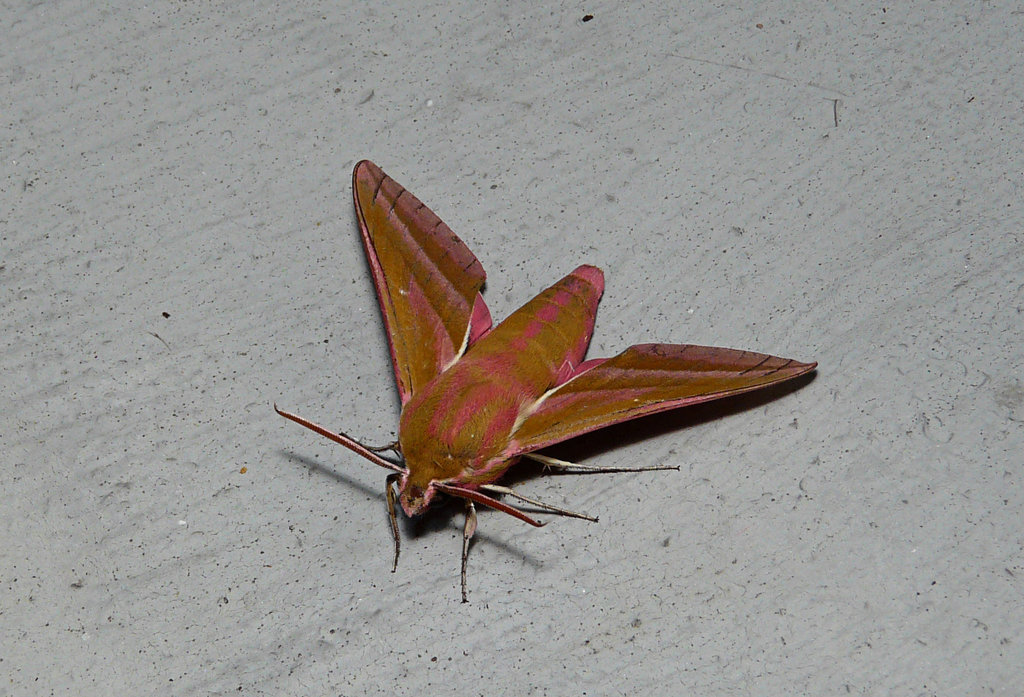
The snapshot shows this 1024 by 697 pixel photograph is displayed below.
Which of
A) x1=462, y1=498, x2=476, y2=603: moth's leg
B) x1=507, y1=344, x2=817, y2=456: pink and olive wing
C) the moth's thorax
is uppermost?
the moth's thorax

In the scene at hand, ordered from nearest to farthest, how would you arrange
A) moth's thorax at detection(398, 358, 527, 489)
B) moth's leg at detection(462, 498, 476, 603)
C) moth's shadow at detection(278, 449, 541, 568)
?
moth's thorax at detection(398, 358, 527, 489), moth's leg at detection(462, 498, 476, 603), moth's shadow at detection(278, 449, 541, 568)

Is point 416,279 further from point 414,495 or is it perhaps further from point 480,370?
point 414,495

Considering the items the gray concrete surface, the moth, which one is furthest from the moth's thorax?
the gray concrete surface

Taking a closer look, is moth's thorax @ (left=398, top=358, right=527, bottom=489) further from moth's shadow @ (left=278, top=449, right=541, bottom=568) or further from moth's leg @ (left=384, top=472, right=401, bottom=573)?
moth's shadow @ (left=278, top=449, right=541, bottom=568)

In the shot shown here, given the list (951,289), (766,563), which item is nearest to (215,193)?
(766,563)

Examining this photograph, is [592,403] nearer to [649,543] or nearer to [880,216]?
[649,543]

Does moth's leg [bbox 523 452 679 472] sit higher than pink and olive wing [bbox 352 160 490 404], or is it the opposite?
pink and olive wing [bbox 352 160 490 404]

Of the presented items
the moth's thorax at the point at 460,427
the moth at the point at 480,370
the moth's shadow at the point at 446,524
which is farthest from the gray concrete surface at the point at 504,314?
the moth's thorax at the point at 460,427

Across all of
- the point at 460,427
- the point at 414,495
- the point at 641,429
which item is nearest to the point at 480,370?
the point at 460,427

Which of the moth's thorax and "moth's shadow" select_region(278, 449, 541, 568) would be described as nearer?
the moth's thorax
